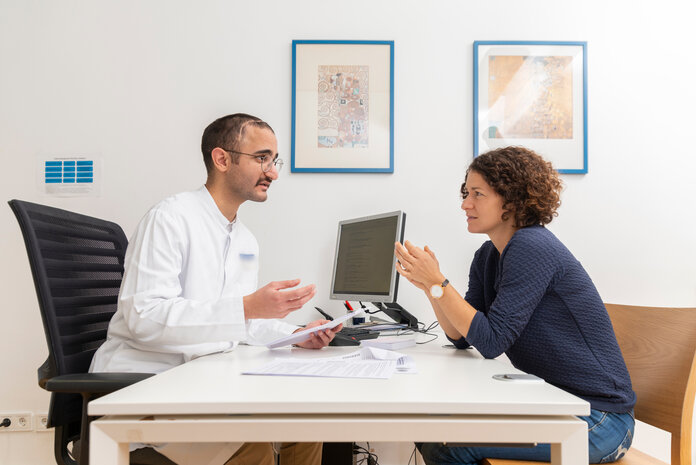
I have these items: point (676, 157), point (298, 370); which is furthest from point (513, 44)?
point (298, 370)

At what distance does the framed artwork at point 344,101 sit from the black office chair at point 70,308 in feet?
3.53

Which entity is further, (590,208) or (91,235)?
(590,208)

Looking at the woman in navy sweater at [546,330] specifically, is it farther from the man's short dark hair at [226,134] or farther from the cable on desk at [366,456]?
the cable on desk at [366,456]

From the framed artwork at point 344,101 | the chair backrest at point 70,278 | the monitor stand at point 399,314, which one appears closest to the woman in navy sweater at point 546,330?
the monitor stand at point 399,314

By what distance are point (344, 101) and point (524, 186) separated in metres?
1.13

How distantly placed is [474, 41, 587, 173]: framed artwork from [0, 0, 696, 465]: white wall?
6 cm

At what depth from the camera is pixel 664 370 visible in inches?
52.5

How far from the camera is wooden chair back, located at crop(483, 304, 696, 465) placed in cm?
119

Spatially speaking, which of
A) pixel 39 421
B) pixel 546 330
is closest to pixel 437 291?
pixel 546 330

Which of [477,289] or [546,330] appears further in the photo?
[477,289]

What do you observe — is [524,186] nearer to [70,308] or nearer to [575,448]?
[575,448]

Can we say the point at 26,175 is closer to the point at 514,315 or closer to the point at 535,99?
the point at 514,315

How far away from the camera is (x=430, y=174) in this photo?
7.51 feet

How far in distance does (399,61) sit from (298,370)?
5.74 feet
